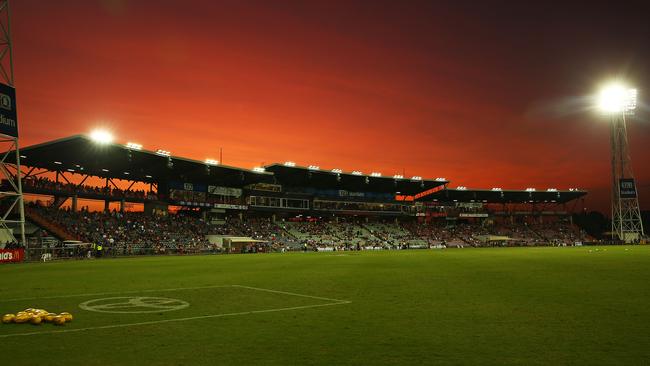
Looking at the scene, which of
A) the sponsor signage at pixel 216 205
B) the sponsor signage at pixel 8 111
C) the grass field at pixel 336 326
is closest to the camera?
the grass field at pixel 336 326

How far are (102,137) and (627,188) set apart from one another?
315ft

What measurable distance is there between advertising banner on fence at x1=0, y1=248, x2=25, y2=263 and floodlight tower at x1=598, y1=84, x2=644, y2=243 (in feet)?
302

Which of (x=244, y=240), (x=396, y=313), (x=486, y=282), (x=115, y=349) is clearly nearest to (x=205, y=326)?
(x=115, y=349)

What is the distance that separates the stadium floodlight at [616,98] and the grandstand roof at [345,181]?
37.0 m

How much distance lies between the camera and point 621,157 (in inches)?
3804

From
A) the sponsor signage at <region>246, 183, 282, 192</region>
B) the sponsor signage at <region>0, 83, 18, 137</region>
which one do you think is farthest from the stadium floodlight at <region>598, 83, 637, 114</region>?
the sponsor signage at <region>0, 83, 18, 137</region>

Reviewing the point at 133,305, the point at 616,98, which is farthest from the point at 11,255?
the point at 616,98

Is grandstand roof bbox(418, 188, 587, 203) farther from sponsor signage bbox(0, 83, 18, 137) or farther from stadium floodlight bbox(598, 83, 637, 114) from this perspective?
sponsor signage bbox(0, 83, 18, 137)

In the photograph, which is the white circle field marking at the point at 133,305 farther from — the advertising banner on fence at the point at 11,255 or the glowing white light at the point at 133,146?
the glowing white light at the point at 133,146

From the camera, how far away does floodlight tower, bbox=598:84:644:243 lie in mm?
88688

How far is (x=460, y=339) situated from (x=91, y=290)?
14.5 m

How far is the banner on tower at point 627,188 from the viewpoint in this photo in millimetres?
96812

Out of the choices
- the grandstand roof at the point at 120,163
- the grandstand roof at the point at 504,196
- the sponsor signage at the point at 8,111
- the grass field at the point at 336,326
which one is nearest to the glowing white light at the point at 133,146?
the grandstand roof at the point at 120,163

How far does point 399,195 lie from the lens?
4739 inches
